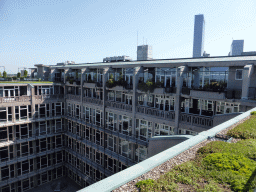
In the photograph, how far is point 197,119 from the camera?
59.5 ft

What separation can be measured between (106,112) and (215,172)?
77.2 ft

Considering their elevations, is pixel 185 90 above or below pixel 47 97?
above

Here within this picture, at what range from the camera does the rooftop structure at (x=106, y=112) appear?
18.5 metres

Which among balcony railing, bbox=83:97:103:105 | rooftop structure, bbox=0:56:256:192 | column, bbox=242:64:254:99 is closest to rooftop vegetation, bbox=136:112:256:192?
rooftop structure, bbox=0:56:256:192

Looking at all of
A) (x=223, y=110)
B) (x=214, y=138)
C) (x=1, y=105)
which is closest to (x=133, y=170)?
(x=214, y=138)

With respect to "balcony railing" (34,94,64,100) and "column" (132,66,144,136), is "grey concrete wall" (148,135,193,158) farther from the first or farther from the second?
"balcony railing" (34,94,64,100)

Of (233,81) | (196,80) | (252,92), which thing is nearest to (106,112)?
(196,80)

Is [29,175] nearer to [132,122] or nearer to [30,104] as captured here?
Result: [30,104]

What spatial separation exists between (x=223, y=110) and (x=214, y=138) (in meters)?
12.2

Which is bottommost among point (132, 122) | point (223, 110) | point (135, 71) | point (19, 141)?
point (19, 141)

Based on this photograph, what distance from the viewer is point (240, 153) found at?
6613mm

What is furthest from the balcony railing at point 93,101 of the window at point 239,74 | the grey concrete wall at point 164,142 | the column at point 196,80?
the grey concrete wall at point 164,142

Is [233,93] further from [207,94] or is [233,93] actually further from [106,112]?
[106,112]

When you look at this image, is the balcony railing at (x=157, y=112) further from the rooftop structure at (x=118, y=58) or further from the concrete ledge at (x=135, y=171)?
the rooftop structure at (x=118, y=58)
